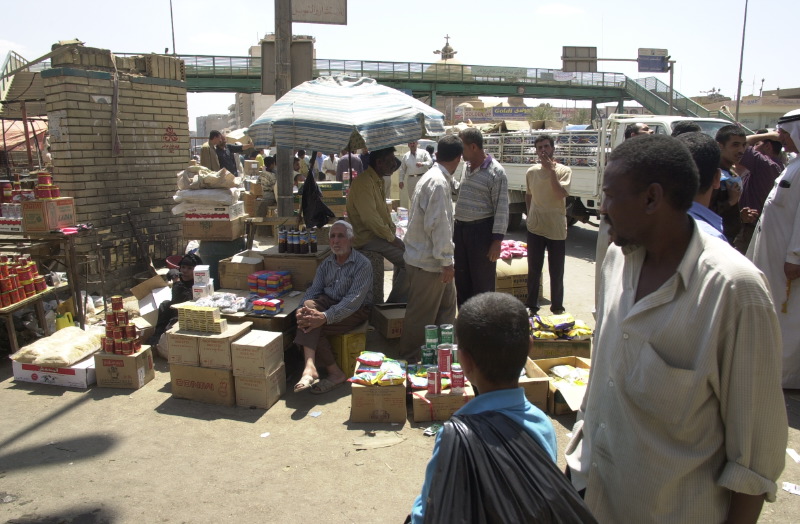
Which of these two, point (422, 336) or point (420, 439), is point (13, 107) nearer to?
point (422, 336)

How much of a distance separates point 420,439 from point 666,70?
99.8 ft

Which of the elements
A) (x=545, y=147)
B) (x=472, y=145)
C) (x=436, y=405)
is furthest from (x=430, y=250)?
(x=545, y=147)

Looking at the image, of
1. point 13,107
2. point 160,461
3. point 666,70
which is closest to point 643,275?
point 160,461

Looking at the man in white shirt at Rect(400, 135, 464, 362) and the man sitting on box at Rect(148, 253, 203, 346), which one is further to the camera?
the man sitting on box at Rect(148, 253, 203, 346)

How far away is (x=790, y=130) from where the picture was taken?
4652 millimetres

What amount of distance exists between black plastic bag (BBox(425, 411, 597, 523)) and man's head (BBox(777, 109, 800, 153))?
4.52m

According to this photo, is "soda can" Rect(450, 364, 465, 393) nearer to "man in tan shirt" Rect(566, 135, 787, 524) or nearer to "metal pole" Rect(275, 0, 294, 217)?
"man in tan shirt" Rect(566, 135, 787, 524)

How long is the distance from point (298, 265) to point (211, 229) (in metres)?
1.75

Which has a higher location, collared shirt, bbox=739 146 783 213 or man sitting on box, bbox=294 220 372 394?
collared shirt, bbox=739 146 783 213

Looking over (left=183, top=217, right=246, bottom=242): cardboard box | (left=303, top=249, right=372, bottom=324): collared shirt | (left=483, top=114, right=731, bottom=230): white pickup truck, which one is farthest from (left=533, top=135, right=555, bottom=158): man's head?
(left=183, top=217, right=246, bottom=242): cardboard box

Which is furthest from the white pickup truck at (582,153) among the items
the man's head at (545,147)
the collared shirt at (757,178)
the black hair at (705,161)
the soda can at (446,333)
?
the black hair at (705,161)

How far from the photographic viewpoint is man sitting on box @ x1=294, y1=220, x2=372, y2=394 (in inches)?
197

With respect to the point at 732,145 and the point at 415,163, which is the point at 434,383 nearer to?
the point at 732,145

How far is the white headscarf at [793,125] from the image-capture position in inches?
180
